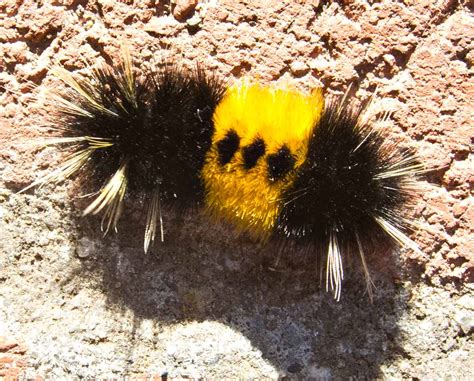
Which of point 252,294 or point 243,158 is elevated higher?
point 243,158

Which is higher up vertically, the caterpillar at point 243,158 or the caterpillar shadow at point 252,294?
the caterpillar at point 243,158

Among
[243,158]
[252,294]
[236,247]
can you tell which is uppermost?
[243,158]

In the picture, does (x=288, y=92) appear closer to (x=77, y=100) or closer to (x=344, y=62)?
(x=344, y=62)

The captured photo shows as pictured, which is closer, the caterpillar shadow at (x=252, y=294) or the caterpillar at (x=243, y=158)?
the caterpillar at (x=243, y=158)

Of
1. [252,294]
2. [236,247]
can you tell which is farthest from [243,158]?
[252,294]

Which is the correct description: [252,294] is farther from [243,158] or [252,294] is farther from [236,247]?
[243,158]

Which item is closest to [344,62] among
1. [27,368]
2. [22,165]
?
[22,165]
